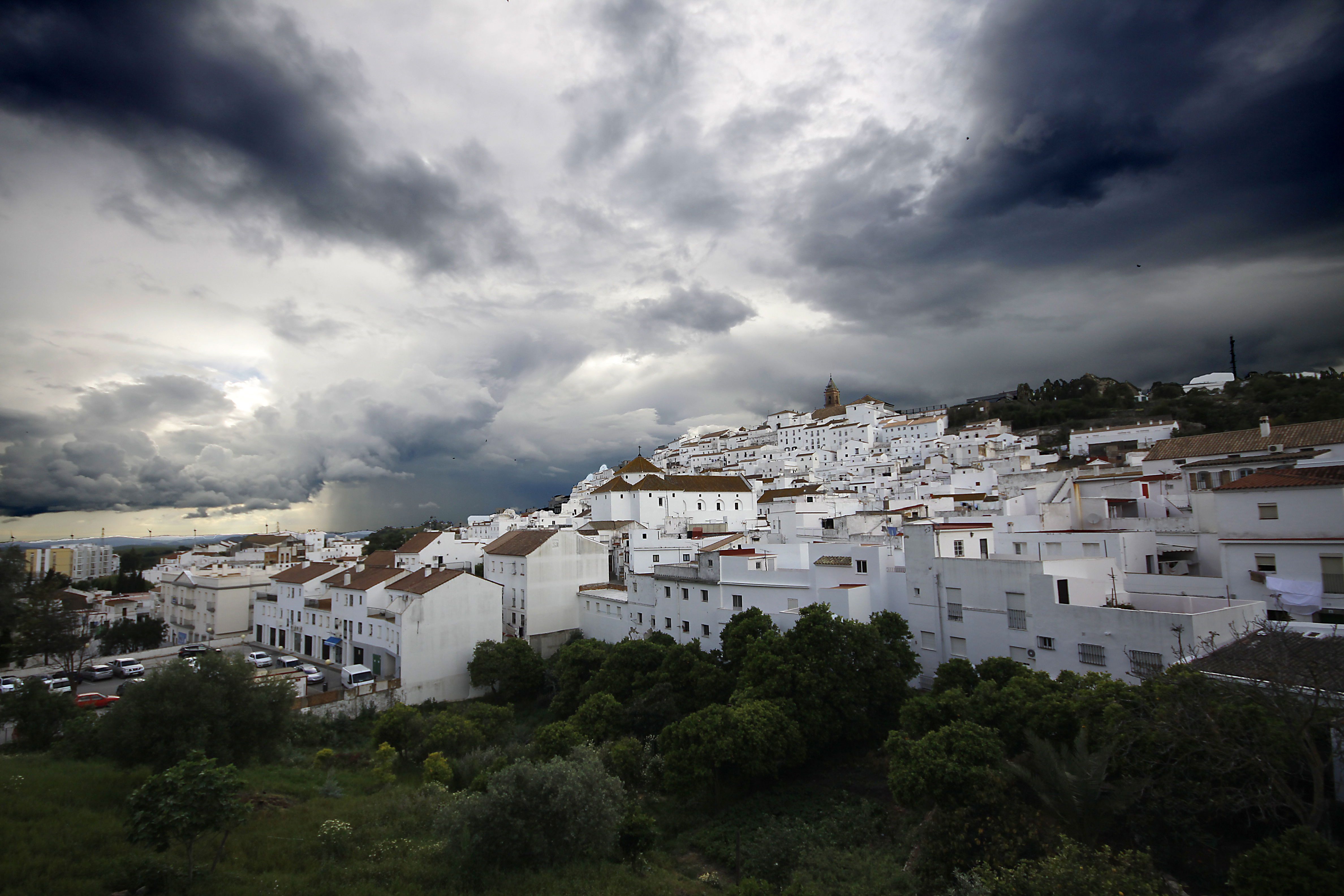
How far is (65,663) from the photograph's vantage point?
37.6 metres

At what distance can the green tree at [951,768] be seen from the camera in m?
12.5

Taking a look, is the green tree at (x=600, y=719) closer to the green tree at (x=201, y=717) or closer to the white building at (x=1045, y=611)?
the green tree at (x=201, y=717)

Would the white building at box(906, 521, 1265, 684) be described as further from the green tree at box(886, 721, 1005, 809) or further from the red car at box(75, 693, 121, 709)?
the red car at box(75, 693, 121, 709)

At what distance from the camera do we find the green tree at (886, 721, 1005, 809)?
12.5 m

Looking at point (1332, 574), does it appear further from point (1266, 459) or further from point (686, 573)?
point (686, 573)

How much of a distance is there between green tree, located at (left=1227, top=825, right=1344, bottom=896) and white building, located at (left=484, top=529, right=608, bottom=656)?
32.2 meters

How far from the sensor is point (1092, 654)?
55.6ft

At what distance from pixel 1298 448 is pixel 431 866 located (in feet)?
112

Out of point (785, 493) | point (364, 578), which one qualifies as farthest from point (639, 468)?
point (364, 578)

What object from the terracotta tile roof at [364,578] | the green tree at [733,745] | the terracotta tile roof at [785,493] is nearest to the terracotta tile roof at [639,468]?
the terracotta tile roof at [785,493]

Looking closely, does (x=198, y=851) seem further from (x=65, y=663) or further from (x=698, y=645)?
(x=65, y=663)

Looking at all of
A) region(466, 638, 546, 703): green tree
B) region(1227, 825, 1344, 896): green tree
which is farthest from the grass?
region(466, 638, 546, 703): green tree

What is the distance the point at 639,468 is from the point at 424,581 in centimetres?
3309

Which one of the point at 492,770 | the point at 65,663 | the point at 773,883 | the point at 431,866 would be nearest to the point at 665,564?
the point at 492,770
